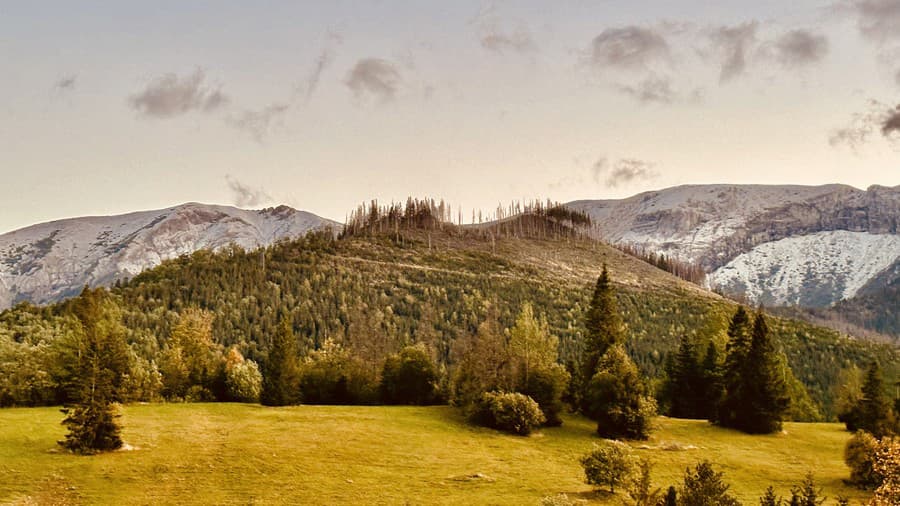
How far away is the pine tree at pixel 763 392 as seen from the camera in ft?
250

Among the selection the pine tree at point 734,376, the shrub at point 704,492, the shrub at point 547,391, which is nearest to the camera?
the shrub at point 704,492

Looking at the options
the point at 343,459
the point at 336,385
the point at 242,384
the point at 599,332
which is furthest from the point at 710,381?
the point at 242,384

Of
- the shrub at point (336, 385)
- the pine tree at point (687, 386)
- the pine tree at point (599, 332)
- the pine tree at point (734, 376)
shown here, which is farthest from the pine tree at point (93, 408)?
the pine tree at point (687, 386)

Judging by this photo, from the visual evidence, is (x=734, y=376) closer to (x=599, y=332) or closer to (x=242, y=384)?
(x=599, y=332)

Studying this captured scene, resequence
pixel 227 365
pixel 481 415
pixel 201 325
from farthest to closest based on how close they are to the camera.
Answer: pixel 201 325 < pixel 227 365 < pixel 481 415

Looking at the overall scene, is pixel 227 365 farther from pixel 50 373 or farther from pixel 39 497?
pixel 39 497

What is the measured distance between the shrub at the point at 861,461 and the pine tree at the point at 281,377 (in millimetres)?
55071

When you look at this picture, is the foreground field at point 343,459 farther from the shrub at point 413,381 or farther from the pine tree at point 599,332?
the shrub at point 413,381

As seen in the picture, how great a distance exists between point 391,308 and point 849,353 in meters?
119

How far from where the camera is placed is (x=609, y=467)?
49.2 meters

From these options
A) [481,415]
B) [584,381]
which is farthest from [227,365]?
[584,381]

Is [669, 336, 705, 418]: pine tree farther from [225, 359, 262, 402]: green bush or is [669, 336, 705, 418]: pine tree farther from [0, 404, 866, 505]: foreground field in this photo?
[225, 359, 262, 402]: green bush

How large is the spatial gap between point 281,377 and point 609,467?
137ft

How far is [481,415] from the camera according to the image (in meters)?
72.8
